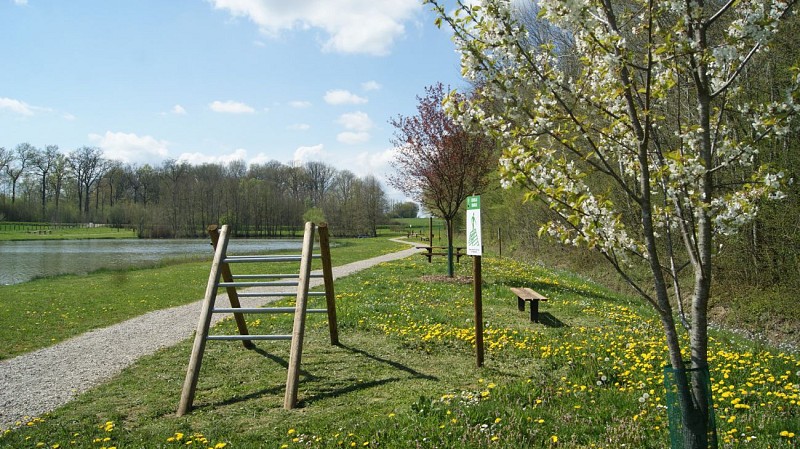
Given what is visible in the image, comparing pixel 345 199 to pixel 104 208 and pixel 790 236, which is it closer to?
pixel 104 208

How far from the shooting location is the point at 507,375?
5883 millimetres

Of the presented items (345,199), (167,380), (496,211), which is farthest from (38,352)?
(345,199)

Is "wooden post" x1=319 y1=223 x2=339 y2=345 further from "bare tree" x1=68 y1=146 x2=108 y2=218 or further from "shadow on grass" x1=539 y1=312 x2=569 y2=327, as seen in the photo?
"bare tree" x1=68 y1=146 x2=108 y2=218

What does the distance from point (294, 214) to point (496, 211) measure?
51.0 m

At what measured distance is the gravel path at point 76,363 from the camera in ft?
19.0

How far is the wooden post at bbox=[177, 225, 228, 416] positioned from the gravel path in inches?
61.7

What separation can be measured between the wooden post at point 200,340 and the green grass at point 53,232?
6762 cm

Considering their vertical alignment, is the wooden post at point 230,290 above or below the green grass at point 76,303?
above

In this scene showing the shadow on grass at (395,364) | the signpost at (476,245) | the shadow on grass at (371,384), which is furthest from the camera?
the signpost at (476,245)

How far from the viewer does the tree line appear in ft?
235

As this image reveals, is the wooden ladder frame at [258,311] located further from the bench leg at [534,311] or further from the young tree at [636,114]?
the bench leg at [534,311]

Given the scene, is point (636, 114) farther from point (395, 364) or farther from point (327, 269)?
point (327, 269)

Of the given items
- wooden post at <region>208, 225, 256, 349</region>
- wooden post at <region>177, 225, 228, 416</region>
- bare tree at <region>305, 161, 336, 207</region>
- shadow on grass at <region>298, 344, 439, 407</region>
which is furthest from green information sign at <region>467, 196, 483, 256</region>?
bare tree at <region>305, 161, 336, 207</region>

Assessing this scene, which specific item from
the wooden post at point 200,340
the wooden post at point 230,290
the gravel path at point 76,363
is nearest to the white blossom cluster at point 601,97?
the wooden post at point 200,340
